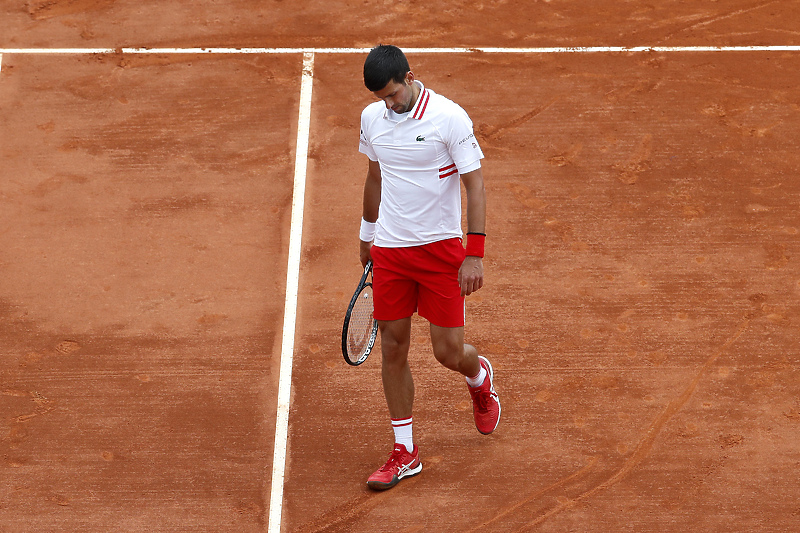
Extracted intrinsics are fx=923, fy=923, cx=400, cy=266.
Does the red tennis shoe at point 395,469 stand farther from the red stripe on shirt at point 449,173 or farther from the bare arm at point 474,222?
the red stripe on shirt at point 449,173

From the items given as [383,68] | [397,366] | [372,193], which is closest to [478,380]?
[397,366]

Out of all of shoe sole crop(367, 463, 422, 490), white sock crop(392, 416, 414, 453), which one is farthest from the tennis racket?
shoe sole crop(367, 463, 422, 490)

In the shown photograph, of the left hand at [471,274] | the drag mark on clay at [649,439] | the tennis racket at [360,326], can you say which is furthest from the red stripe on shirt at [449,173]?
the drag mark on clay at [649,439]

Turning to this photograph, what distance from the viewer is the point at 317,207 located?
705 centimetres

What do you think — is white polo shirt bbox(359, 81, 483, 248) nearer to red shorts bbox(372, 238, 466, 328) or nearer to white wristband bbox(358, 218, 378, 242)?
red shorts bbox(372, 238, 466, 328)

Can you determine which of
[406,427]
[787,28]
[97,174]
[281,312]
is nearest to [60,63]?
[97,174]

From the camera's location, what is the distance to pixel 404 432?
527 centimetres

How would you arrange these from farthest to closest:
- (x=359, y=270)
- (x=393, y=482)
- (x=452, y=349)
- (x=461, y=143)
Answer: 1. (x=359, y=270)
2. (x=393, y=482)
3. (x=452, y=349)
4. (x=461, y=143)

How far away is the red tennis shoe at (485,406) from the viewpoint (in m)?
5.44

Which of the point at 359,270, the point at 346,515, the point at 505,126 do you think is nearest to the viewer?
the point at 346,515

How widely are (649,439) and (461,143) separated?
2171 mm

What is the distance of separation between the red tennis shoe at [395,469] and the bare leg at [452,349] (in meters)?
0.58

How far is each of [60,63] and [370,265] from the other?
4702 millimetres

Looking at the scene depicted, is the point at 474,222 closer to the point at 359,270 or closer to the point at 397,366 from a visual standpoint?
the point at 397,366
